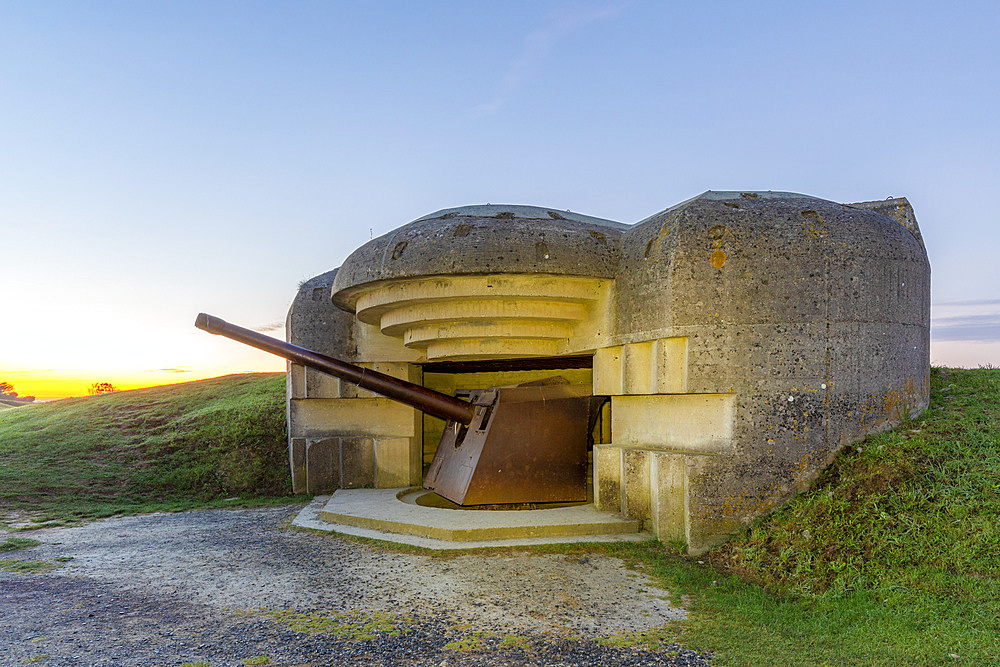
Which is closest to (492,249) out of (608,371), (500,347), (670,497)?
(500,347)

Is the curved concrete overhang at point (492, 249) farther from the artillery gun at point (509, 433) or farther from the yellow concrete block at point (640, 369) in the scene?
the artillery gun at point (509, 433)

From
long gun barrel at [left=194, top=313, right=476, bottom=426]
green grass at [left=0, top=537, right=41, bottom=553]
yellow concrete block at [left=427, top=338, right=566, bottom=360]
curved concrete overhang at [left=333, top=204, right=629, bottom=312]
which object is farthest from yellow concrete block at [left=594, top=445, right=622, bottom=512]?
green grass at [left=0, top=537, right=41, bottom=553]

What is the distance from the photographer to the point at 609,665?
13.1 feet

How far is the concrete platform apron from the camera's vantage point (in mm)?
6820

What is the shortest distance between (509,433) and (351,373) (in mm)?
2233

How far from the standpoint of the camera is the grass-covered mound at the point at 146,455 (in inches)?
414

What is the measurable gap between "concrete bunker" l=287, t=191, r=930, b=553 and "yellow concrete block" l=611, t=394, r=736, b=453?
0.02 meters

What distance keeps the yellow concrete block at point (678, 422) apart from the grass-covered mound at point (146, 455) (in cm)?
605

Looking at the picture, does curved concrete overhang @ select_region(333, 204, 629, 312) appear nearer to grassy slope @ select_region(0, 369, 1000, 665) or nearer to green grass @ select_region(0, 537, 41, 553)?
grassy slope @ select_region(0, 369, 1000, 665)

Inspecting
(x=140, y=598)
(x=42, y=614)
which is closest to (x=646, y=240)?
(x=140, y=598)

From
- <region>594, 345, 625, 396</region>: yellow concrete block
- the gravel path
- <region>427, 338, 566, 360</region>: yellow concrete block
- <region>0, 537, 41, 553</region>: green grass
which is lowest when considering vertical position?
<region>0, 537, 41, 553</region>: green grass

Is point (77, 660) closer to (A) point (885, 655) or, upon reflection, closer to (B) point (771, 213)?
(A) point (885, 655)

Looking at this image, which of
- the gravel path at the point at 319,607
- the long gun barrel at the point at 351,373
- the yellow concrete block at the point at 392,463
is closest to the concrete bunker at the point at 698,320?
the long gun barrel at the point at 351,373

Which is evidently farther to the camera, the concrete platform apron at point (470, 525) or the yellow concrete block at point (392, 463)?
the yellow concrete block at point (392, 463)
